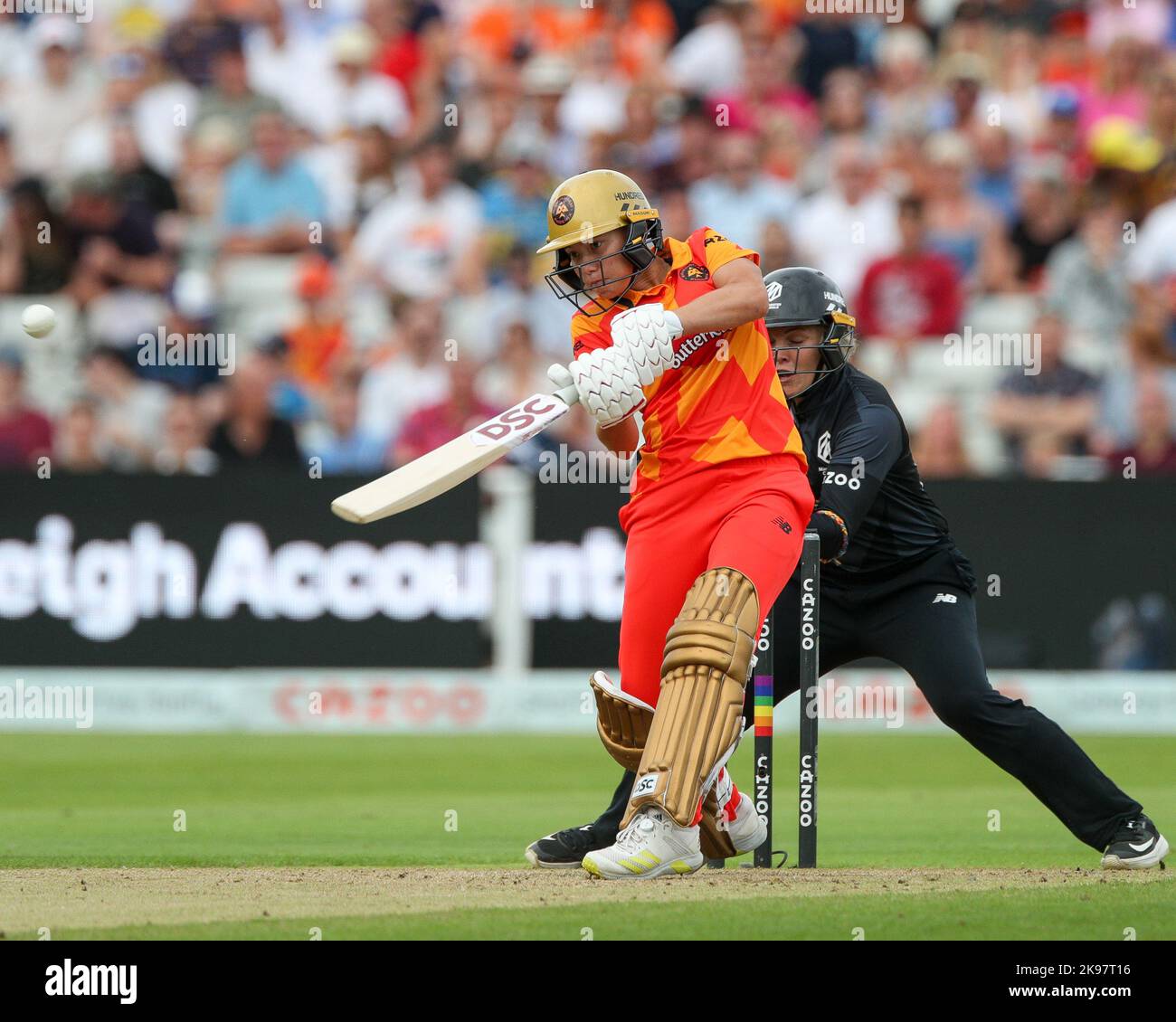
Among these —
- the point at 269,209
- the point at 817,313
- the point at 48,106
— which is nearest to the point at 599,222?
the point at 817,313

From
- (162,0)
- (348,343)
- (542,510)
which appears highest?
(162,0)

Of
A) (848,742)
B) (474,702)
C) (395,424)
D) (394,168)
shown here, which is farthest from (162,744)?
(394,168)

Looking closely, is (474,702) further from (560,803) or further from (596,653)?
(560,803)

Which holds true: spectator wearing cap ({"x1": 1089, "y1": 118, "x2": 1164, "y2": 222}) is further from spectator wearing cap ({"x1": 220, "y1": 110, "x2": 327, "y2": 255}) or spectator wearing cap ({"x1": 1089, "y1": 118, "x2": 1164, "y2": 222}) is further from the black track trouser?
the black track trouser

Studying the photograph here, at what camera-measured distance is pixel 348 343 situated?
51.9 feet

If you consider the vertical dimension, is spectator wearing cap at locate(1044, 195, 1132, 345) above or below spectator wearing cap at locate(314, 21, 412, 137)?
below

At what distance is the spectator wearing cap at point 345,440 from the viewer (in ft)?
49.1

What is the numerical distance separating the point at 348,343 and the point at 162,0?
4.75 meters

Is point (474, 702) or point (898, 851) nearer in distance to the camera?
point (898, 851)

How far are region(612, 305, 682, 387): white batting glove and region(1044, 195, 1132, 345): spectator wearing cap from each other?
9684 mm

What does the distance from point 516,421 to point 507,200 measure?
1004 centimetres

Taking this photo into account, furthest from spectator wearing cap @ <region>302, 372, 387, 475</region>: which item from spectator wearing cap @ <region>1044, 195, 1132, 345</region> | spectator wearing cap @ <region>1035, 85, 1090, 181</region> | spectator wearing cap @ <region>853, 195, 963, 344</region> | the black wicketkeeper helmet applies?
the black wicketkeeper helmet

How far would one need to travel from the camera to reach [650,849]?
6180mm

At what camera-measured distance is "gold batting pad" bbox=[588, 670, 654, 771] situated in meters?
6.55
